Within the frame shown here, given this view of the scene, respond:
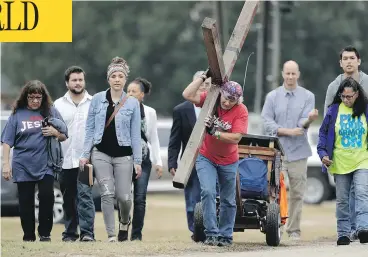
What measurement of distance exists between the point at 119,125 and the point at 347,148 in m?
2.57

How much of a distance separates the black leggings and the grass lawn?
28 centimetres

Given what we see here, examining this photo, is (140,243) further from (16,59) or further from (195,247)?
(16,59)

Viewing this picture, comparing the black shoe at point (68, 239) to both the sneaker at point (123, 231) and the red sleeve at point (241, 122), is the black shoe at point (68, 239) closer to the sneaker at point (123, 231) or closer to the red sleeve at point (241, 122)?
the sneaker at point (123, 231)

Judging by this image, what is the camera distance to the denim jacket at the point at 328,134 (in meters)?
14.9

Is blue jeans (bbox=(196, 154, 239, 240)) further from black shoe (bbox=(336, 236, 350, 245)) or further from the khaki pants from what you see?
the khaki pants

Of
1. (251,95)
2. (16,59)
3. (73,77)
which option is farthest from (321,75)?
(73,77)

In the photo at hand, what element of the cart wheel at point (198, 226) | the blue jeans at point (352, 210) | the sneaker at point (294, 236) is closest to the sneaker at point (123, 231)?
the cart wheel at point (198, 226)

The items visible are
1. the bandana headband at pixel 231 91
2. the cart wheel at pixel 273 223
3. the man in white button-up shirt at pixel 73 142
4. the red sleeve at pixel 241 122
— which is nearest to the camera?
the bandana headband at pixel 231 91

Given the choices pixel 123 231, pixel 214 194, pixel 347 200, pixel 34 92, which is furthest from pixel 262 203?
pixel 34 92

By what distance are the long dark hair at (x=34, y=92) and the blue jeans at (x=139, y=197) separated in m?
1.46

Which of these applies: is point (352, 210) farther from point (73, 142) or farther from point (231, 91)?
point (73, 142)

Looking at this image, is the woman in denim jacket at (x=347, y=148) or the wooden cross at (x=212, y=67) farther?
the woman in denim jacket at (x=347, y=148)

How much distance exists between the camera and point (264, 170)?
50.6 feet

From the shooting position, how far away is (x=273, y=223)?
15031 millimetres
